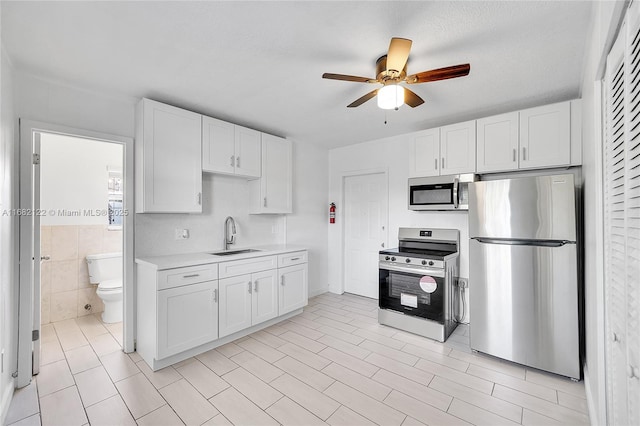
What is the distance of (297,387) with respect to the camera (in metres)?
2.16

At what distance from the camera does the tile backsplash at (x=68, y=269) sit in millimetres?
3332

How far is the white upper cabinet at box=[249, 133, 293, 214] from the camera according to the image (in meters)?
3.61

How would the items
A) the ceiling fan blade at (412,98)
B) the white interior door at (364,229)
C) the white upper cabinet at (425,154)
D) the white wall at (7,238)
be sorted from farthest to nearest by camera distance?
the white interior door at (364,229) < the white upper cabinet at (425,154) < the ceiling fan blade at (412,98) < the white wall at (7,238)

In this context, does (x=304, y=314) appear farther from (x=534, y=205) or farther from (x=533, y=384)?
(x=534, y=205)

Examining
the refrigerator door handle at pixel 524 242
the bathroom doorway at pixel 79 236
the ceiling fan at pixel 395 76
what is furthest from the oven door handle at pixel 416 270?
the bathroom doorway at pixel 79 236

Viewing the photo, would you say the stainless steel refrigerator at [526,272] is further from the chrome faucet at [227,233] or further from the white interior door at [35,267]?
the white interior door at [35,267]

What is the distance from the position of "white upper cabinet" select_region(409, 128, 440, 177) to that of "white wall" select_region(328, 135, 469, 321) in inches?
4.2

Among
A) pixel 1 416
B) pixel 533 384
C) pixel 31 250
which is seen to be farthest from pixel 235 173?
pixel 533 384

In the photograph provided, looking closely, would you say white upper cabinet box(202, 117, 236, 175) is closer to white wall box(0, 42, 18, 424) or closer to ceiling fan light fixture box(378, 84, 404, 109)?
white wall box(0, 42, 18, 424)

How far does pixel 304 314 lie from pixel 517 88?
3.38 meters

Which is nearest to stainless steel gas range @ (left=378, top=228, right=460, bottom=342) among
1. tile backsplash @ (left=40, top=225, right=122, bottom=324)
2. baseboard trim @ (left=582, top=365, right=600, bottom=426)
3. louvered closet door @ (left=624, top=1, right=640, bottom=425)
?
baseboard trim @ (left=582, top=365, right=600, bottom=426)

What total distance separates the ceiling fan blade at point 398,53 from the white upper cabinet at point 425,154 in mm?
1609

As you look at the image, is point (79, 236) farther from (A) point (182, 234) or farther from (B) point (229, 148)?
(B) point (229, 148)

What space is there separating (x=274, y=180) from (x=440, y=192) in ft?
6.77
